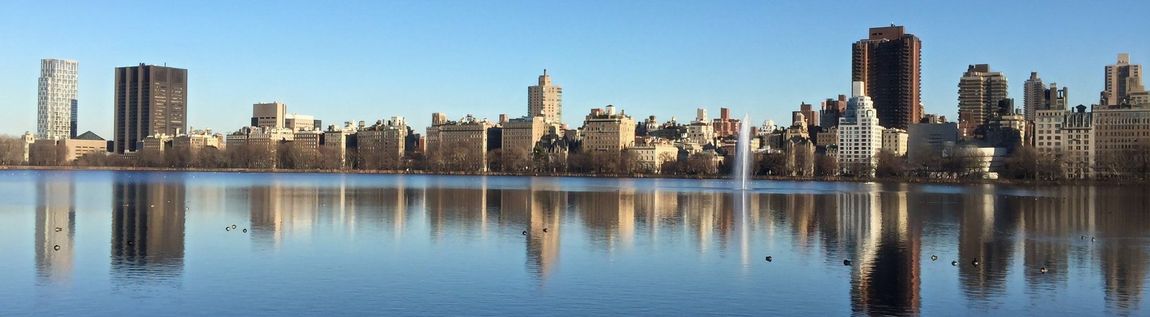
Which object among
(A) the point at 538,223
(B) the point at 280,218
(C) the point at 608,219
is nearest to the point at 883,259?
(A) the point at 538,223

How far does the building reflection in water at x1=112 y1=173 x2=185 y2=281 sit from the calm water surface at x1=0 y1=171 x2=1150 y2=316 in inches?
3.4

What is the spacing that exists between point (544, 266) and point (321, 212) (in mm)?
21691

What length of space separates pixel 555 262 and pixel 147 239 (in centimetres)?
1254

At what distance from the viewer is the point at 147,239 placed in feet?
109

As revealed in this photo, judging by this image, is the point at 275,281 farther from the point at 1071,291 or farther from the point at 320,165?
the point at 320,165

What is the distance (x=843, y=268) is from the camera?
92.0 ft

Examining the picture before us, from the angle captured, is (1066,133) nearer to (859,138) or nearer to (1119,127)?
(1119,127)

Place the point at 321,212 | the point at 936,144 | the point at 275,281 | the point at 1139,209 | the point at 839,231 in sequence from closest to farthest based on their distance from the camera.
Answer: the point at 275,281
the point at 839,231
the point at 321,212
the point at 1139,209
the point at 936,144

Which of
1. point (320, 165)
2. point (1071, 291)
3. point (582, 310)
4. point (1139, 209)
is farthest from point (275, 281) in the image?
point (320, 165)

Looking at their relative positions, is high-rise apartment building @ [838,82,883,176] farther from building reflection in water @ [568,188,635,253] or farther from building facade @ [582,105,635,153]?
building reflection in water @ [568,188,635,253]

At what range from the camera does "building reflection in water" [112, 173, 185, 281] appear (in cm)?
→ 2591

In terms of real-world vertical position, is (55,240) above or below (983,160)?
below

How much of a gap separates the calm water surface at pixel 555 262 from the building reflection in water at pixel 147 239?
3.4 inches

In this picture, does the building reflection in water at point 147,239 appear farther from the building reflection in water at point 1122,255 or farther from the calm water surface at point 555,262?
the building reflection in water at point 1122,255
